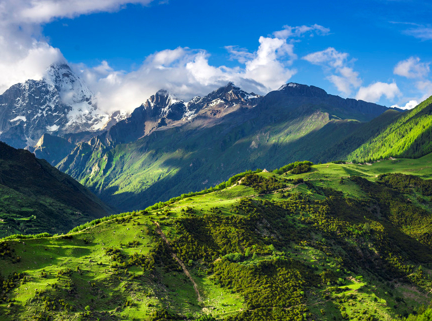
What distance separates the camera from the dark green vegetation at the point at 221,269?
296 feet

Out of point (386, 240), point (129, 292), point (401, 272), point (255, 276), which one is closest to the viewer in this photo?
point (129, 292)

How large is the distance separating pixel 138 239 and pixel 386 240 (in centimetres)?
13268

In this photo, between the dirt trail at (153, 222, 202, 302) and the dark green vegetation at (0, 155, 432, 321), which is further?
the dirt trail at (153, 222, 202, 302)

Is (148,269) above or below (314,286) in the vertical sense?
above

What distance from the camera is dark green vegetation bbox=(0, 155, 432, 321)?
90188 millimetres

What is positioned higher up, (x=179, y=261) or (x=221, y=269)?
A: (x=179, y=261)

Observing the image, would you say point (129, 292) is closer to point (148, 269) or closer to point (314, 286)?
point (148, 269)

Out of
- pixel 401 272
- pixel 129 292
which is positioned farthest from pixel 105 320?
pixel 401 272

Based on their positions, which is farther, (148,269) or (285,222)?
(285,222)

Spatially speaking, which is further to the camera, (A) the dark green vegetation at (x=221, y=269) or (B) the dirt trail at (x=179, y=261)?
(B) the dirt trail at (x=179, y=261)

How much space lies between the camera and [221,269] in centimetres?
12369

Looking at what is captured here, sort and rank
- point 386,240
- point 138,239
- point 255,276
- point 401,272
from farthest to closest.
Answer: point 386,240
point 401,272
point 138,239
point 255,276

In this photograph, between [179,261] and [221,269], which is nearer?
[221,269]

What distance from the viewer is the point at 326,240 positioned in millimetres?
162875
